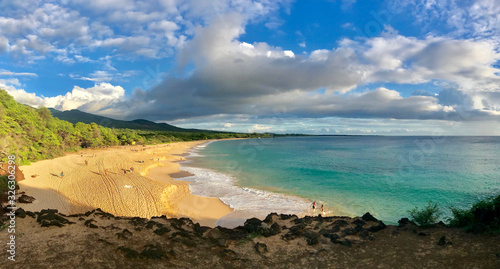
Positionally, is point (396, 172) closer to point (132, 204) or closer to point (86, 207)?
point (132, 204)

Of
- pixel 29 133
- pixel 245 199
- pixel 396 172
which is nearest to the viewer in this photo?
pixel 245 199

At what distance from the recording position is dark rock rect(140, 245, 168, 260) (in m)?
9.00

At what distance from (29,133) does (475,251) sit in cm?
5649

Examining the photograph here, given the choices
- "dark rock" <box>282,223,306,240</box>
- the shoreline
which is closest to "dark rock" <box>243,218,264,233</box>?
"dark rock" <box>282,223,306,240</box>

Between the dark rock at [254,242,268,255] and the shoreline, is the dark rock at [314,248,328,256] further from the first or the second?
the shoreline

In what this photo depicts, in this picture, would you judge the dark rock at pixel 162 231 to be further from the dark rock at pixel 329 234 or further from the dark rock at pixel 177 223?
the dark rock at pixel 329 234

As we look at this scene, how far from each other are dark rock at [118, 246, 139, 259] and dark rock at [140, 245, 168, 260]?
0.24 meters

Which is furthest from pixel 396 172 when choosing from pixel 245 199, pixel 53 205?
pixel 53 205

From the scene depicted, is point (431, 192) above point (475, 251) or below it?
below

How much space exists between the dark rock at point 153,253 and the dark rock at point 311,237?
6.45m

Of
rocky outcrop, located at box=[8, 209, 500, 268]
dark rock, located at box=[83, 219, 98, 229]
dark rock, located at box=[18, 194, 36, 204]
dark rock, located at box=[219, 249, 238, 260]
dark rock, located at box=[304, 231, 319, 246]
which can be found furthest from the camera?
dark rock, located at box=[18, 194, 36, 204]

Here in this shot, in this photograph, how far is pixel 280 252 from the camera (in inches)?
415

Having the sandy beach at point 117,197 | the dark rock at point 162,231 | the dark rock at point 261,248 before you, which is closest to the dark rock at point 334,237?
the dark rock at point 261,248

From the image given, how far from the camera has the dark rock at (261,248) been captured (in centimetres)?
1050
